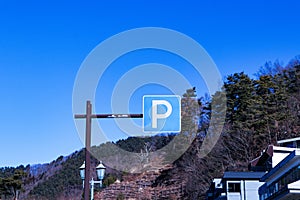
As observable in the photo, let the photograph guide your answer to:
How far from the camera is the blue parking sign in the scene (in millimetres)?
8562

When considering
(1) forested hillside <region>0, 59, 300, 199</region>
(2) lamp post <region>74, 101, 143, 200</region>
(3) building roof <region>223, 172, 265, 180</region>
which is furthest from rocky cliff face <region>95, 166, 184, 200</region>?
(2) lamp post <region>74, 101, 143, 200</region>

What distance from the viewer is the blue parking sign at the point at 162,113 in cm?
856

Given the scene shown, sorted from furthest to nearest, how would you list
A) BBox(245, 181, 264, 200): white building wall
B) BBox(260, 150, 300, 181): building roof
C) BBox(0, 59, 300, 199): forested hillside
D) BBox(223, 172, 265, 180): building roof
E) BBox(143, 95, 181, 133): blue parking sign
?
BBox(0, 59, 300, 199): forested hillside
BBox(245, 181, 264, 200): white building wall
BBox(223, 172, 265, 180): building roof
BBox(260, 150, 300, 181): building roof
BBox(143, 95, 181, 133): blue parking sign

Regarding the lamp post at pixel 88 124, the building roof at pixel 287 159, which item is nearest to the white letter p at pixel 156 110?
the lamp post at pixel 88 124

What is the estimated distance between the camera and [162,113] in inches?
343

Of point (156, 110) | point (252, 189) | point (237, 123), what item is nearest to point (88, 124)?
point (156, 110)

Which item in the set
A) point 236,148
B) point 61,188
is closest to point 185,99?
point 236,148

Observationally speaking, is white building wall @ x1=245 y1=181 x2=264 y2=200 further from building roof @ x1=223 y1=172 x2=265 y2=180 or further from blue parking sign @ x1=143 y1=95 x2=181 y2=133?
blue parking sign @ x1=143 y1=95 x2=181 y2=133

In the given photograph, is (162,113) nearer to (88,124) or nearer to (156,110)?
(156,110)

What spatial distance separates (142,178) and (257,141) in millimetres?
26748

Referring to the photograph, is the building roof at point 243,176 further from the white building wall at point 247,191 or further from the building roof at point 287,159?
the building roof at point 287,159

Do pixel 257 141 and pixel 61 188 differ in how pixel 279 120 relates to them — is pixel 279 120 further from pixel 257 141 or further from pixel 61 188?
pixel 61 188

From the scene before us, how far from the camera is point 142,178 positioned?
63812mm

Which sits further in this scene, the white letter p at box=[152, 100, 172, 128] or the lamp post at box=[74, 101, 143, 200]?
the lamp post at box=[74, 101, 143, 200]
